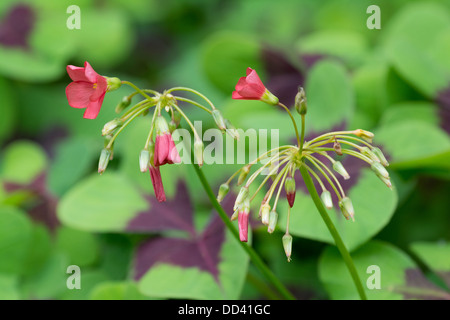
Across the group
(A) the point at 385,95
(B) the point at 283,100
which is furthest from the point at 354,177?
(B) the point at 283,100

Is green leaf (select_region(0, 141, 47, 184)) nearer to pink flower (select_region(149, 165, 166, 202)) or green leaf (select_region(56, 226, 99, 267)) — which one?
green leaf (select_region(56, 226, 99, 267))

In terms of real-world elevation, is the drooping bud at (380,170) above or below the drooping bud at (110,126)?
below

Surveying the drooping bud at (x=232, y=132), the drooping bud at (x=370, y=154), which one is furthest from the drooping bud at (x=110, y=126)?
the drooping bud at (x=370, y=154)

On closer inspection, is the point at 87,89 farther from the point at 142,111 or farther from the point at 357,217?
the point at 357,217

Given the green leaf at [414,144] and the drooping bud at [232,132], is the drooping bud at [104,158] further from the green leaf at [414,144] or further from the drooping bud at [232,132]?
the green leaf at [414,144]

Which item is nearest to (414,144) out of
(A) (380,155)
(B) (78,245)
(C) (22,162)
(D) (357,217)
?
(D) (357,217)
